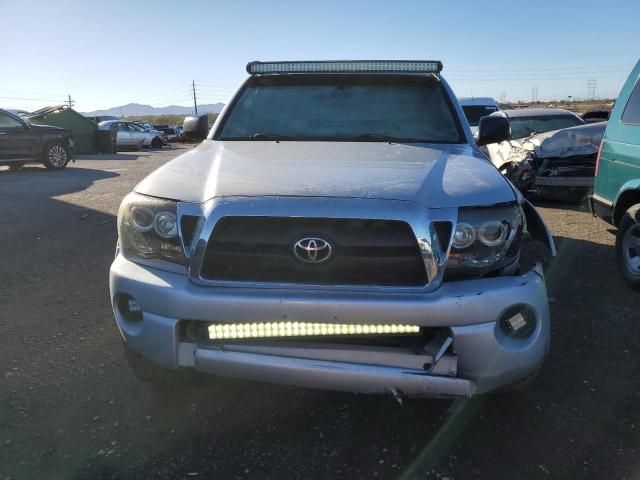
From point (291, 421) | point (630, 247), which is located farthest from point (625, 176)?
point (291, 421)

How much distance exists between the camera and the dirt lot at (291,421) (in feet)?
7.68

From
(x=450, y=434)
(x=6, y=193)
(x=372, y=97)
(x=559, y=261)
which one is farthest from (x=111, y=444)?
(x=6, y=193)

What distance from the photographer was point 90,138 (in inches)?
906

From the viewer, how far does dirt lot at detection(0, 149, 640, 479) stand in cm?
234

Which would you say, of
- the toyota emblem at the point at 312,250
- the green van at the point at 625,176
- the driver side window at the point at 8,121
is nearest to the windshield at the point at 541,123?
the green van at the point at 625,176

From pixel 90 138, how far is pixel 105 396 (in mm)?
22477

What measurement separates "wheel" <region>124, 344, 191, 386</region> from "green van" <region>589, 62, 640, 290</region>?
149 inches

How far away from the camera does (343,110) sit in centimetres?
375

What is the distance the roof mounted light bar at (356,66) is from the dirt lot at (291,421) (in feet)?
6.77

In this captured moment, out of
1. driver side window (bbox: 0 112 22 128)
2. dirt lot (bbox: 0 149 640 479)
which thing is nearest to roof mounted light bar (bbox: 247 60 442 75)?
dirt lot (bbox: 0 149 640 479)

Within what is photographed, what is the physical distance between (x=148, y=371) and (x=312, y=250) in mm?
1151

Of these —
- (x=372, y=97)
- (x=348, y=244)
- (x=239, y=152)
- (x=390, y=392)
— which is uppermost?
(x=372, y=97)

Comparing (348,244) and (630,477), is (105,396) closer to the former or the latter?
(348,244)

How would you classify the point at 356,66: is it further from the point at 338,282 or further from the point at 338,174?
the point at 338,282
